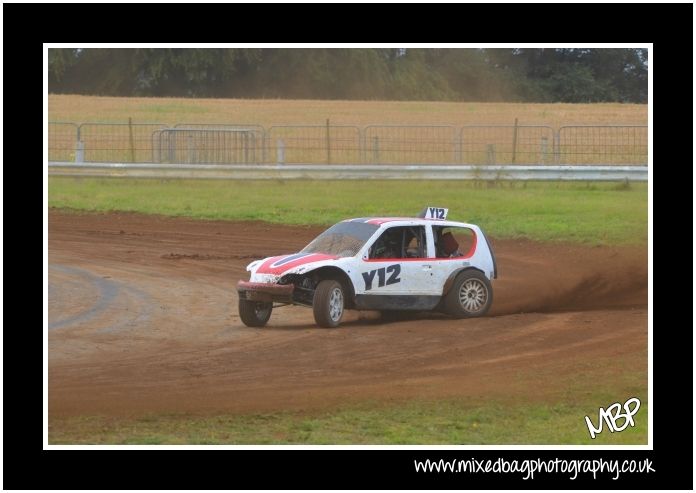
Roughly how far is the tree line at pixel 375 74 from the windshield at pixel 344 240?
77.4ft

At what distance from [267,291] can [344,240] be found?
139cm

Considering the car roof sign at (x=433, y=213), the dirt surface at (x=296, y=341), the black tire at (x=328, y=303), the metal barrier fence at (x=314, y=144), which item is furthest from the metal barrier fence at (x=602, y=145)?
the black tire at (x=328, y=303)

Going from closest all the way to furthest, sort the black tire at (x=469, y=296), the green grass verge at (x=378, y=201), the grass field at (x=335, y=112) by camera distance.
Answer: the black tire at (x=469, y=296) < the green grass verge at (x=378, y=201) < the grass field at (x=335, y=112)

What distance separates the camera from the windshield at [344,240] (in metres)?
13.6

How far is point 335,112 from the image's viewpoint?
3275 centimetres

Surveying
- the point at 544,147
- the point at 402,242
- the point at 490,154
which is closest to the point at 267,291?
the point at 402,242

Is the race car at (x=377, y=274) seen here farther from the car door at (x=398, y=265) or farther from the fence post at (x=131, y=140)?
the fence post at (x=131, y=140)

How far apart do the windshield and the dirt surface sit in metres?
0.97

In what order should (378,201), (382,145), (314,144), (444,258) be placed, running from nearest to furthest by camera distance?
(444,258) < (378,201) < (382,145) < (314,144)

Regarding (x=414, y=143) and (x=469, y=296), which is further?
(x=414, y=143)

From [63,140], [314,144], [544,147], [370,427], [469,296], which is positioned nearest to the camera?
[370,427]

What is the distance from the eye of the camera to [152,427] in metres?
9.40

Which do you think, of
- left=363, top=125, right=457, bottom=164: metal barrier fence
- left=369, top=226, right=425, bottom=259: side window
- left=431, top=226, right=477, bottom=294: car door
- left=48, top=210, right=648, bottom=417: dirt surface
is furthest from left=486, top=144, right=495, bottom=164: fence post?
left=369, top=226, right=425, bottom=259: side window

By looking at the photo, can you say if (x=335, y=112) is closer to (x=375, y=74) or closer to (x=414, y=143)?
(x=414, y=143)
